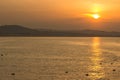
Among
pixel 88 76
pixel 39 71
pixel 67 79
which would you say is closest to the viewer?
pixel 67 79

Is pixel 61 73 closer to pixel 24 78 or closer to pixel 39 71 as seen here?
pixel 39 71

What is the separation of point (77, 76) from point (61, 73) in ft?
8.84

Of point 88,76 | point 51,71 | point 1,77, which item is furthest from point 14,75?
point 88,76

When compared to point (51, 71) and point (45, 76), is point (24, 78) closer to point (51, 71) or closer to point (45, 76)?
point (45, 76)

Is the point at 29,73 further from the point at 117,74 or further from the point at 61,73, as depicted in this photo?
the point at 117,74

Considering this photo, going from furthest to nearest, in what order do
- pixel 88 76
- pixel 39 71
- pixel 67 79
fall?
pixel 39 71 → pixel 88 76 → pixel 67 79

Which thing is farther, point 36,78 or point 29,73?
point 29,73

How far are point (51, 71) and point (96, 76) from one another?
18.4ft

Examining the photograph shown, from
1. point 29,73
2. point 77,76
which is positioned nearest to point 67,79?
point 77,76

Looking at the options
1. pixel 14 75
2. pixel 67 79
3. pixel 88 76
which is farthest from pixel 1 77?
pixel 88 76

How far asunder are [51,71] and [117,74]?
743cm

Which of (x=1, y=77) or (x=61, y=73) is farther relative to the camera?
(x=61, y=73)

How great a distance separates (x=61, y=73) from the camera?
38.3 metres

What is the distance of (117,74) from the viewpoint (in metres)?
38.6
